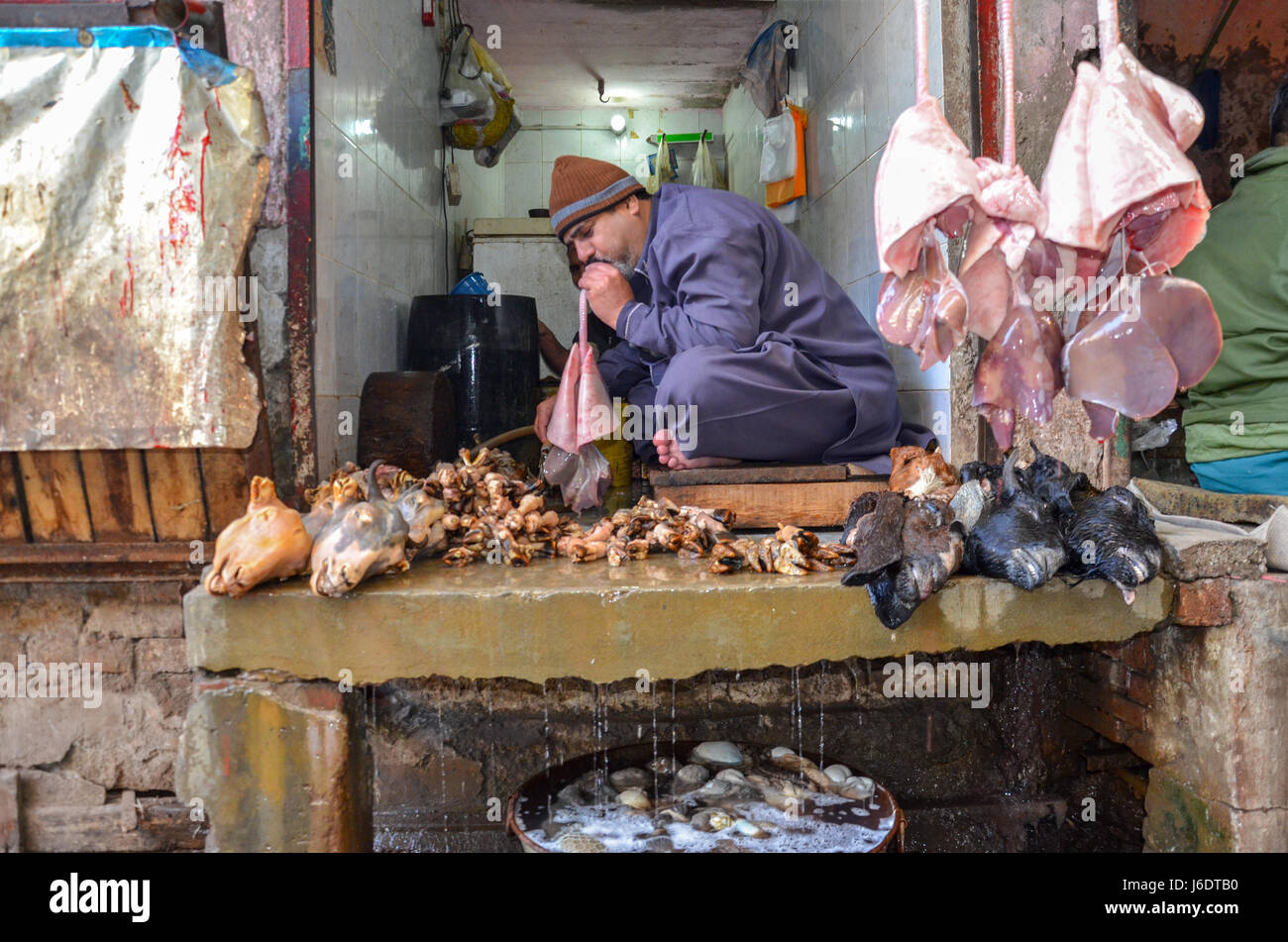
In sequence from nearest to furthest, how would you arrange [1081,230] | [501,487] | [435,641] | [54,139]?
1. [1081,230]
2. [435,641]
3. [54,139]
4. [501,487]

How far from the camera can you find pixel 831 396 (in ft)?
11.1

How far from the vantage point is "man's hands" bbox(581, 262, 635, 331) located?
3674mm

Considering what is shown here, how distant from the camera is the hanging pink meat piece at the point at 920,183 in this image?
6.08 ft

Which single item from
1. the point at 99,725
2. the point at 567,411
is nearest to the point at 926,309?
the point at 567,411

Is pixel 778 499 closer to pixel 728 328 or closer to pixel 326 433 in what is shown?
pixel 728 328

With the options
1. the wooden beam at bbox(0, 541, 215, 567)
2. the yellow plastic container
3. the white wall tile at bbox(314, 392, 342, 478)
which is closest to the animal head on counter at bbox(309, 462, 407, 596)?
the wooden beam at bbox(0, 541, 215, 567)

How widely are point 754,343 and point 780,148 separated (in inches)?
102

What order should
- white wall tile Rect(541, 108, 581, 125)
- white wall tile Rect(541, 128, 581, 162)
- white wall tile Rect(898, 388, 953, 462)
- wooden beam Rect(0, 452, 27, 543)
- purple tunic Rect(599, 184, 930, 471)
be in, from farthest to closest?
1. white wall tile Rect(541, 128, 581, 162)
2. white wall tile Rect(541, 108, 581, 125)
3. white wall tile Rect(898, 388, 953, 462)
4. purple tunic Rect(599, 184, 930, 471)
5. wooden beam Rect(0, 452, 27, 543)

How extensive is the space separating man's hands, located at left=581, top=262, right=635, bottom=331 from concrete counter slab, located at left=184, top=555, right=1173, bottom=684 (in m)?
1.65

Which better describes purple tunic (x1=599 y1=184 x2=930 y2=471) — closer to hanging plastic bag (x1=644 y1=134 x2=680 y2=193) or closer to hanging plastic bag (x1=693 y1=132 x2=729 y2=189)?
hanging plastic bag (x1=644 y1=134 x2=680 y2=193)

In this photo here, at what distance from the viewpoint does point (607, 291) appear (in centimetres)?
367

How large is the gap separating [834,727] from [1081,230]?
2344mm
